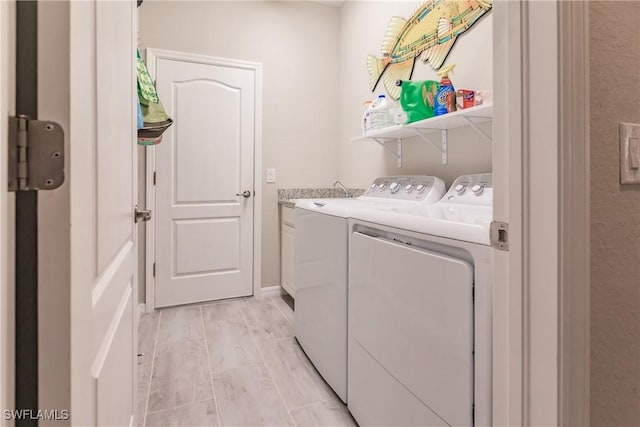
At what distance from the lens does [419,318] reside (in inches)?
42.0

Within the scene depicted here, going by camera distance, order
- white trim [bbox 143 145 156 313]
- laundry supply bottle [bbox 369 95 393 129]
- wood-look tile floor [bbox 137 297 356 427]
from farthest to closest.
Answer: white trim [bbox 143 145 156 313], laundry supply bottle [bbox 369 95 393 129], wood-look tile floor [bbox 137 297 356 427]

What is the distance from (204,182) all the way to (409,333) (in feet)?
7.43

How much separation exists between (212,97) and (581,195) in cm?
282

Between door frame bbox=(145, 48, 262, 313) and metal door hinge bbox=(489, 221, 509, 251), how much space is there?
2.47 m

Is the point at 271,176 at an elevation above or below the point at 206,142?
below

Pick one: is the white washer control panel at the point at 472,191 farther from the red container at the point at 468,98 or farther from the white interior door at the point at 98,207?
the white interior door at the point at 98,207

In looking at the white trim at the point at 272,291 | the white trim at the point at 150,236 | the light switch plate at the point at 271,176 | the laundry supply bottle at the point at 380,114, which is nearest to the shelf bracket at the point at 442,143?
the laundry supply bottle at the point at 380,114

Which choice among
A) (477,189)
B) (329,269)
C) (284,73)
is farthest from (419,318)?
(284,73)

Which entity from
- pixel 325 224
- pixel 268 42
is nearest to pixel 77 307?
pixel 325 224

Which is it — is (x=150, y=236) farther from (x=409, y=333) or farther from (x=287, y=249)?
(x=409, y=333)

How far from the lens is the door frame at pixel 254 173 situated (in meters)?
2.71

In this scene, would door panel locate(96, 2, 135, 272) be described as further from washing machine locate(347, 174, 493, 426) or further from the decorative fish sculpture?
the decorative fish sculpture

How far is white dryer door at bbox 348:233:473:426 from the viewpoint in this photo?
3.06 ft

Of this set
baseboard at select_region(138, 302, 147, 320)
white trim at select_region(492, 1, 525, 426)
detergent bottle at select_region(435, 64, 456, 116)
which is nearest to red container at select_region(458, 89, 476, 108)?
detergent bottle at select_region(435, 64, 456, 116)
